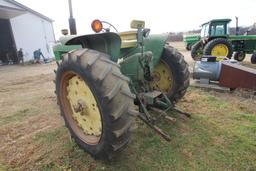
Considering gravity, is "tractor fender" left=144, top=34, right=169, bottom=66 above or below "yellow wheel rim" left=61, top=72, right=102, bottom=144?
above

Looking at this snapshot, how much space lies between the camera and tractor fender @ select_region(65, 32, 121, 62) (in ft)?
6.40

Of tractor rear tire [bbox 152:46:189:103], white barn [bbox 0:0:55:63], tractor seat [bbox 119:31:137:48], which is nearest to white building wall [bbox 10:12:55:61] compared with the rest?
white barn [bbox 0:0:55:63]

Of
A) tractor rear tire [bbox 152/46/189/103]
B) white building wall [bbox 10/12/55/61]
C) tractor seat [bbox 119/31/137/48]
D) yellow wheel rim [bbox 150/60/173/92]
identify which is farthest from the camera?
white building wall [bbox 10/12/55/61]

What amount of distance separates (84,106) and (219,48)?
7.52 meters

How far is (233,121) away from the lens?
2.73 m

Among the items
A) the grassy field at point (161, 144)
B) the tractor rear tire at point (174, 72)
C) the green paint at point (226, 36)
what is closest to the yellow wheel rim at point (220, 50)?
the green paint at point (226, 36)

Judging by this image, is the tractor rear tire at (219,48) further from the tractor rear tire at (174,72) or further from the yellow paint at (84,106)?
the yellow paint at (84,106)

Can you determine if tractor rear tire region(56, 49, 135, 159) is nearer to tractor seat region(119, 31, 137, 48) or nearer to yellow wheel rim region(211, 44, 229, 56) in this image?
tractor seat region(119, 31, 137, 48)

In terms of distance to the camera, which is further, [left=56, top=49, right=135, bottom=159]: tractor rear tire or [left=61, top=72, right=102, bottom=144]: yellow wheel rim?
[left=61, top=72, right=102, bottom=144]: yellow wheel rim

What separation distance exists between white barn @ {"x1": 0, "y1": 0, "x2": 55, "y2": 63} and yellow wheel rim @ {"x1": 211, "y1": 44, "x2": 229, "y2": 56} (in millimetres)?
12354

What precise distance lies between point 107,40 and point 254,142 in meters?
2.00

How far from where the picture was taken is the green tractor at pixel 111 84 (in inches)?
63.1

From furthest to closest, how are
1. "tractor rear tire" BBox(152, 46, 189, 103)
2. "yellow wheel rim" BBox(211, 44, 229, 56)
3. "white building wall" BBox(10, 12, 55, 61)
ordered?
1. "white building wall" BBox(10, 12, 55, 61)
2. "yellow wheel rim" BBox(211, 44, 229, 56)
3. "tractor rear tire" BBox(152, 46, 189, 103)

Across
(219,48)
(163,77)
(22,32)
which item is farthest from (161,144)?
(22,32)
